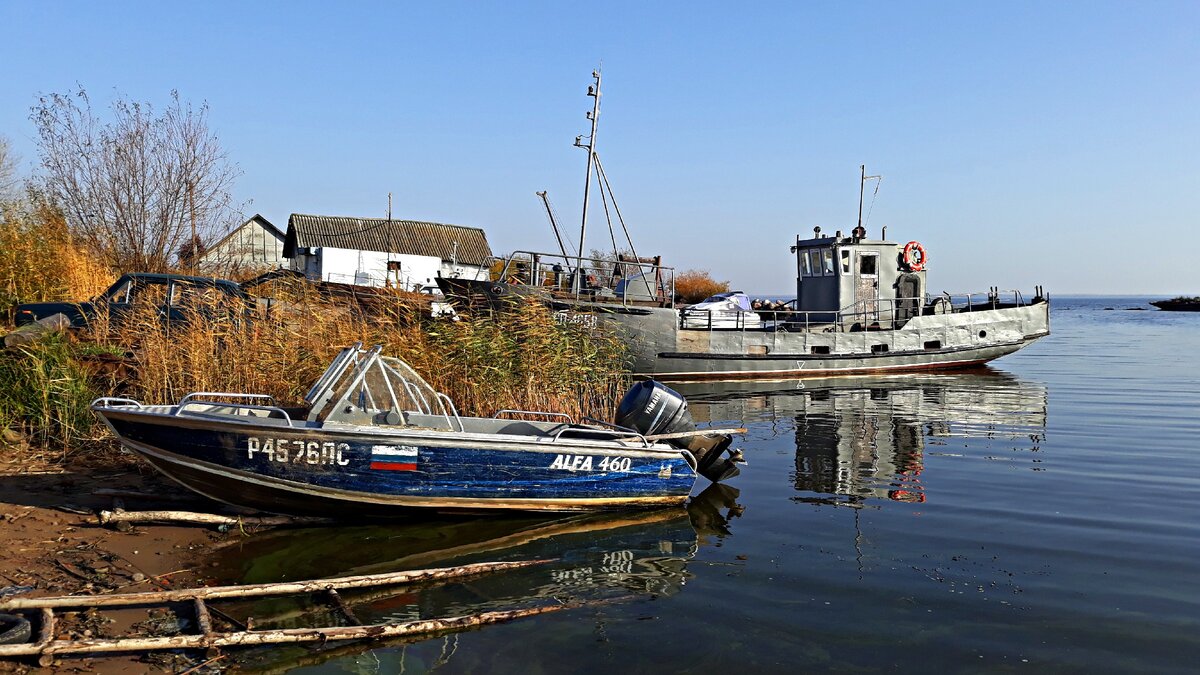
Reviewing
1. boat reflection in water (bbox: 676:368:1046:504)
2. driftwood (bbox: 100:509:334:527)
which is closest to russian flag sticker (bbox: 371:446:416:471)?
driftwood (bbox: 100:509:334:527)

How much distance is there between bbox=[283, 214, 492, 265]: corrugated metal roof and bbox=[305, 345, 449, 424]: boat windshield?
37.6 m

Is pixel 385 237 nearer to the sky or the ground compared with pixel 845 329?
nearer to the sky

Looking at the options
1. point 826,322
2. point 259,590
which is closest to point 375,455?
point 259,590

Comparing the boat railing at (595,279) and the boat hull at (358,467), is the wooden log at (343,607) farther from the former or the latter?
the boat railing at (595,279)

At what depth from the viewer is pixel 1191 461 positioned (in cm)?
1144

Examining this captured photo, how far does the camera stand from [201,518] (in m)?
7.12

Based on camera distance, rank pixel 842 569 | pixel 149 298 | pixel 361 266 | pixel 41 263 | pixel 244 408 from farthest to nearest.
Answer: pixel 361 266 < pixel 41 263 < pixel 149 298 < pixel 244 408 < pixel 842 569

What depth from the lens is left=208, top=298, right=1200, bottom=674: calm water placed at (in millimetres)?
5309

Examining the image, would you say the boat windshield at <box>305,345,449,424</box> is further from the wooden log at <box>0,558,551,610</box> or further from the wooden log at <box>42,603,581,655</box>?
the wooden log at <box>42,603,581,655</box>

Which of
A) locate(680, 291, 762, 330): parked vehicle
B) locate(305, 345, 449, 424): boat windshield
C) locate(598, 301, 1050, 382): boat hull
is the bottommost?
locate(305, 345, 449, 424): boat windshield

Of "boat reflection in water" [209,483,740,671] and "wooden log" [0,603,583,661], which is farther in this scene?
"boat reflection in water" [209,483,740,671]

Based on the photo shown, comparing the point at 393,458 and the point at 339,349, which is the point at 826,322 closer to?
the point at 339,349

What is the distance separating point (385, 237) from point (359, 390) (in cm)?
3983

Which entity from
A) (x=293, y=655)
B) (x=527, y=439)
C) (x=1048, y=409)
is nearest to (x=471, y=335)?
(x=527, y=439)
